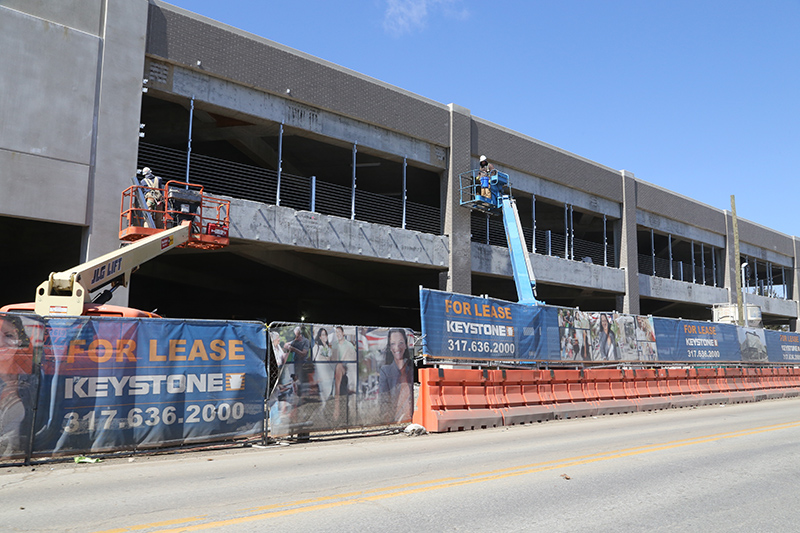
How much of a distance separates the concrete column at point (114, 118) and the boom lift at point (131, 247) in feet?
1.71

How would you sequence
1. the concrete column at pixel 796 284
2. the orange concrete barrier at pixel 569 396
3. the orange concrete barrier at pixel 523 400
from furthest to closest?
1. the concrete column at pixel 796 284
2. the orange concrete barrier at pixel 569 396
3. the orange concrete barrier at pixel 523 400

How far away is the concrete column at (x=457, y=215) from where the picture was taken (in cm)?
2520

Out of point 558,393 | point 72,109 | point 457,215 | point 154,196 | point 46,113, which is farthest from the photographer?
point 457,215

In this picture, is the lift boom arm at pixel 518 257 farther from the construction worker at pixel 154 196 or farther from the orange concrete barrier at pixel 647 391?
the construction worker at pixel 154 196

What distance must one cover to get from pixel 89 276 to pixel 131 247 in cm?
145

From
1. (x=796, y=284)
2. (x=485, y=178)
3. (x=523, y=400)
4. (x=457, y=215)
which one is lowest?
(x=523, y=400)

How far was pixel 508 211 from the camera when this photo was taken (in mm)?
24734

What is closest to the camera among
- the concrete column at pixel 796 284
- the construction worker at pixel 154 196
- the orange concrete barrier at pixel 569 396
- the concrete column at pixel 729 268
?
the construction worker at pixel 154 196

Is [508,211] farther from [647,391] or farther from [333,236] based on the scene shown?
[647,391]

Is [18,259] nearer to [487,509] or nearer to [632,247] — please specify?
[487,509]

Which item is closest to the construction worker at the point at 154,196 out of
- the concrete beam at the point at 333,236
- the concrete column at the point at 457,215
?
the concrete beam at the point at 333,236

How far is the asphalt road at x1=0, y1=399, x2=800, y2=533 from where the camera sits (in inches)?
231

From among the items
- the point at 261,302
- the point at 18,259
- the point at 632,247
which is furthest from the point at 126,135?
the point at 632,247

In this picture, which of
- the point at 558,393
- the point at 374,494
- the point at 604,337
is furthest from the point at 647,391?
the point at 374,494
